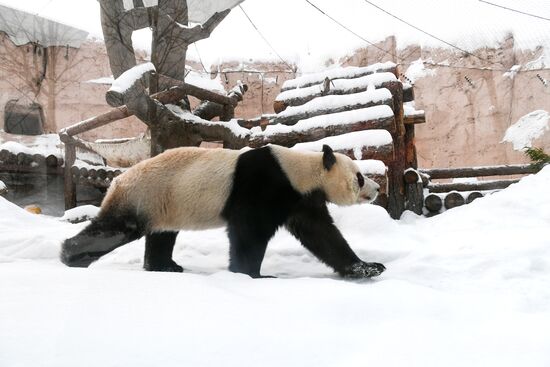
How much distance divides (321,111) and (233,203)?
2217 mm

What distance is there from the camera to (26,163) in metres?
A: 4.46

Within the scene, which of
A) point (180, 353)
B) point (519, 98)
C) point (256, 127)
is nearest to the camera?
point (180, 353)

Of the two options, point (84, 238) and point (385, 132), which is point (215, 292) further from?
point (385, 132)

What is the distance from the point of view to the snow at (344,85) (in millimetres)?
4188

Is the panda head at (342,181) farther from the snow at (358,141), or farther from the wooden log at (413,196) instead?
the wooden log at (413,196)

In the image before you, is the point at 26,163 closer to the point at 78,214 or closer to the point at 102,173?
the point at 78,214

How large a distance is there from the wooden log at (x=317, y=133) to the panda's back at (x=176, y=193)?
1.69 meters

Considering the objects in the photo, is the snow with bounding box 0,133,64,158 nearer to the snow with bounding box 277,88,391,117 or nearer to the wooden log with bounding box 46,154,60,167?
the wooden log with bounding box 46,154,60,167

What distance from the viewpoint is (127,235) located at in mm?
2139

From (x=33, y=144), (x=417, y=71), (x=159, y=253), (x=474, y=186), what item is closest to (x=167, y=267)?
(x=159, y=253)

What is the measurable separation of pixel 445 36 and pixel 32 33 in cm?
828

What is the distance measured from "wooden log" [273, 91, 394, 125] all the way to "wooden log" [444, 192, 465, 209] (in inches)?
40.0

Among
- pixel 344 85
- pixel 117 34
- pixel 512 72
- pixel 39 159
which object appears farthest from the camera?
pixel 512 72

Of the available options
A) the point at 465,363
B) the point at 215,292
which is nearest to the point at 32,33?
the point at 215,292
